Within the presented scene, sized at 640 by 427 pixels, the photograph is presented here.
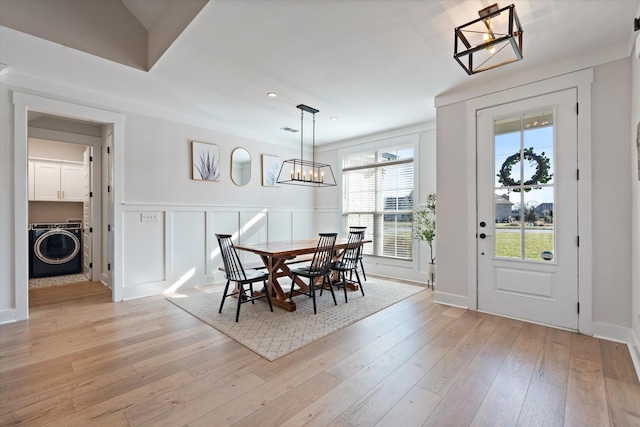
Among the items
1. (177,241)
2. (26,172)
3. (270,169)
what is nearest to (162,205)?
(177,241)

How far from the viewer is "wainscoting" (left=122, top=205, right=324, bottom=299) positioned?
400cm

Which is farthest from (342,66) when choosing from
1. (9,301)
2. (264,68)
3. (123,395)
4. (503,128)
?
(9,301)

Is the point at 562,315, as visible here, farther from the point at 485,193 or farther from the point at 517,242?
the point at 485,193

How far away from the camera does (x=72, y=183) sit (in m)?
5.80

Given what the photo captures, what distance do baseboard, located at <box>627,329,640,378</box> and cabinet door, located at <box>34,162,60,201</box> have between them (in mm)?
8261

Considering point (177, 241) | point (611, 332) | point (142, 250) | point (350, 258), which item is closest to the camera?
point (611, 332)

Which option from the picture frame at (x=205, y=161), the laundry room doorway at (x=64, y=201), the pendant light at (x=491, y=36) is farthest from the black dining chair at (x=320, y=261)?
the laundry room doorway at (x=64, y=201)

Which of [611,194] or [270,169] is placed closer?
[611,194]

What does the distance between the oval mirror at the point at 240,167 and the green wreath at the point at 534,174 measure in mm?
3902

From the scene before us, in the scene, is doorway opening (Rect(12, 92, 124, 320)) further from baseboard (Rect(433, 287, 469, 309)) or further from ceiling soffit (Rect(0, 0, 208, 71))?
baseboard (Rect(433, 287, 469, 309))

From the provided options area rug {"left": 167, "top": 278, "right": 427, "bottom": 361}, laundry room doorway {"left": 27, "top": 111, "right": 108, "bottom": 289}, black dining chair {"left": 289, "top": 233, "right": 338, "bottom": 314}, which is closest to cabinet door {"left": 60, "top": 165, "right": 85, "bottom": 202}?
laundry room doorway {"left": 27, "top": 111, "right": 108, "bottom": 289}

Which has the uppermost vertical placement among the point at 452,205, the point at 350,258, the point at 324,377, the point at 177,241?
the point at 452,205

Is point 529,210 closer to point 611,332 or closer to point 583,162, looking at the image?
point 583,162

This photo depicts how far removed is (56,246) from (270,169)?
13.1 feet
